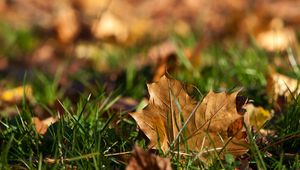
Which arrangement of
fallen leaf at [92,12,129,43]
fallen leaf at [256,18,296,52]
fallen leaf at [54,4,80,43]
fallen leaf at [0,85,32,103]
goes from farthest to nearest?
fallen leaf at [54,4,80,43] < fallen leaf at [92,12,129,43] < fallen leaf at [256,18,296,52] < fallen leaf at [0,85,32,103]

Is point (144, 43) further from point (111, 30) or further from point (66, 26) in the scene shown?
point (66, 26)

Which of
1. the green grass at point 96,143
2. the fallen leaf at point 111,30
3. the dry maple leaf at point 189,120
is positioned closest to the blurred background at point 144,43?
the fallen leaf at point 111,30

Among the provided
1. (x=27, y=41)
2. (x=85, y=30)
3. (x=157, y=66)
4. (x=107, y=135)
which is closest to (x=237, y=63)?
(x=157, y=66)

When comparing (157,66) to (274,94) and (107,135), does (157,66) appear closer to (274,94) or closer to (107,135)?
(274,94)

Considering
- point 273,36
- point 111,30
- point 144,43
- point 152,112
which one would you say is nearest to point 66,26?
point 111,30

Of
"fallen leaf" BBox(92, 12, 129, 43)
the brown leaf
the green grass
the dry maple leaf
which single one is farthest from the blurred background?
the brown leaf

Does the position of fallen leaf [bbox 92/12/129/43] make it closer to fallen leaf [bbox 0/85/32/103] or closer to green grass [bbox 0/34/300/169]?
fallen leaf [bbox 0/85/32/103]
